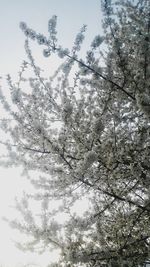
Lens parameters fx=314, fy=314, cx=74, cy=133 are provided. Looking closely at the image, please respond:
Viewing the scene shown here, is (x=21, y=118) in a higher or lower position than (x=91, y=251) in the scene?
higher

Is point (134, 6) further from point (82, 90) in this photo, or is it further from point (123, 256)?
point (123, 256)

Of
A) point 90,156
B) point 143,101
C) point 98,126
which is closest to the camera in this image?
point 90,156

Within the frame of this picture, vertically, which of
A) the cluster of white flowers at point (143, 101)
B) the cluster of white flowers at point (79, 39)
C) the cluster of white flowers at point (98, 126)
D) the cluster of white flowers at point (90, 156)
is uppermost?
the cluster of white flowers at point (79, 39)

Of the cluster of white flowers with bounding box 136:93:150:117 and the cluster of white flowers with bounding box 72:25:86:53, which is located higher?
the cluster of white flowers with bounding box 72:25:86:53

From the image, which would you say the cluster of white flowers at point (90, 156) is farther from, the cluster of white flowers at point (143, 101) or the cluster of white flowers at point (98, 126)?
the cluster of white flowers at point (143, 101)

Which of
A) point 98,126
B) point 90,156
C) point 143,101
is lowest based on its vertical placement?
point 90,156

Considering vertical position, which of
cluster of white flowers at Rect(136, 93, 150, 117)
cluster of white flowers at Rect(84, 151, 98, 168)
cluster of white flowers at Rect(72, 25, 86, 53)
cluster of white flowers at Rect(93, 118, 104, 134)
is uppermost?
cluster of white flowers at Rect(72, 25, 86, 53)

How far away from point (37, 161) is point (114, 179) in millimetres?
1370

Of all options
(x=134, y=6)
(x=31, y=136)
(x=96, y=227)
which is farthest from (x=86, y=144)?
(x=134, y=6)

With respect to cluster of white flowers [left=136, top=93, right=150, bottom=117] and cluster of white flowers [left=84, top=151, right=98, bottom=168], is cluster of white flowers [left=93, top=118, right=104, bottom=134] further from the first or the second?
cluster of white flowers [left=136, top=93, right=150, bottom=117]

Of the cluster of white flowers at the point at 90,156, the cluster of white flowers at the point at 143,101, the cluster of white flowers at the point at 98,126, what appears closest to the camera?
the cluster of white flowers at the point at 90,156

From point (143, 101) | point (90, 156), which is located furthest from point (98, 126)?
point (143, 101)

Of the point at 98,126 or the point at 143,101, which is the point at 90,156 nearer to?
the point at 98,126

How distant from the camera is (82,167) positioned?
382cm
